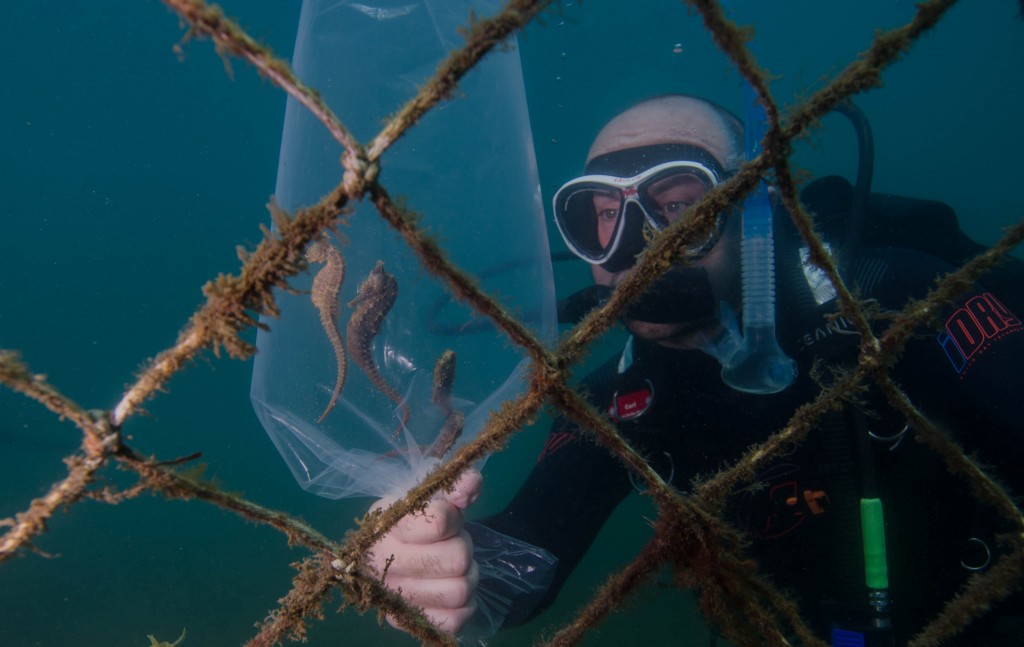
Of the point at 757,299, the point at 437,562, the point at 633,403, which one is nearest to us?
the point at 437,562

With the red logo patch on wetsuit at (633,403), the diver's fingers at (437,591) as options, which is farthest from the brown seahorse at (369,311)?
the red logo patch on wetsuit at (633,403)

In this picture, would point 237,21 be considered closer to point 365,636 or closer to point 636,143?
point 636,143

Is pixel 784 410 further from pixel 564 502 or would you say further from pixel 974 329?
pixel 564 502

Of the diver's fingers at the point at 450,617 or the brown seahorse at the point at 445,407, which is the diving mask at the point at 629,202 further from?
the diver's fingers at the point at 450,617

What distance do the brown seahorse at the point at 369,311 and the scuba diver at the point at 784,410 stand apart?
0.86 m

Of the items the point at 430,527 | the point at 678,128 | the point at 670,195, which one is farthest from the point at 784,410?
the point at 430,527

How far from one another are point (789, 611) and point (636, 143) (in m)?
3.32

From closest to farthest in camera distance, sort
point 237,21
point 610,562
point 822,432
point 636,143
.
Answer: point 237,21 → point 822,432 → point 636,143 → point 610,562

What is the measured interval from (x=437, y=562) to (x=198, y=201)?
67393 millimetres

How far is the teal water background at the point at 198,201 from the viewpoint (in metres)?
19.3

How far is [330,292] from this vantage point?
8.56 ft

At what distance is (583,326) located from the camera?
1275 millimetres

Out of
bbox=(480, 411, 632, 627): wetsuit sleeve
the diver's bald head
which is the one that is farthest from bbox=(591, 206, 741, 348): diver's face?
bbox=(480, 411, 632, 627): wetsuit sleeve

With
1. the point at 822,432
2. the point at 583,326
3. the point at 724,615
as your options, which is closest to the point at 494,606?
the point at 724,615
